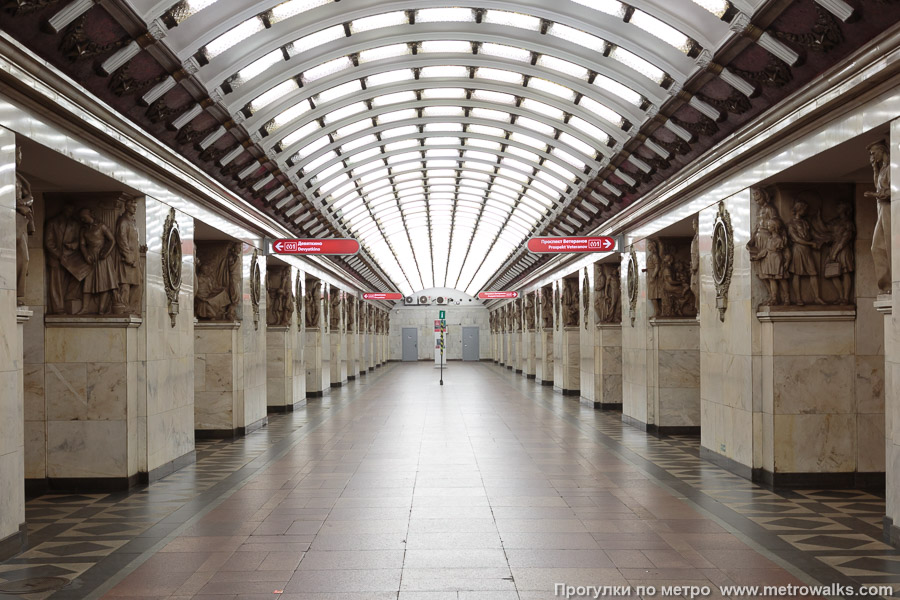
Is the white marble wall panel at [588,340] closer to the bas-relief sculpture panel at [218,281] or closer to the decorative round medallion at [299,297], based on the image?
the decorative round medallion at [299,297]

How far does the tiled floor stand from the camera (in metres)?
5.67

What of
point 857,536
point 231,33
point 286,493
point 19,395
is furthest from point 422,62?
point 857,536

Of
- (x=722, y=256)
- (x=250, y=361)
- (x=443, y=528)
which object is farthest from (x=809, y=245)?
(x=250, y=361)

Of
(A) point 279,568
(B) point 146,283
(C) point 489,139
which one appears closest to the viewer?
(A) point 279,568

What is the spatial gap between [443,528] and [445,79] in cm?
812

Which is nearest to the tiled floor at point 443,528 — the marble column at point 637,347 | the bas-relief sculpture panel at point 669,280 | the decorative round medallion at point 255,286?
the marble column at point 637,347

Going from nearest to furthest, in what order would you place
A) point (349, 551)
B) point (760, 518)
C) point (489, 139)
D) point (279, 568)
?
point (279, 568)
point (349, 551)
point (760, 518)
point (489, 139)

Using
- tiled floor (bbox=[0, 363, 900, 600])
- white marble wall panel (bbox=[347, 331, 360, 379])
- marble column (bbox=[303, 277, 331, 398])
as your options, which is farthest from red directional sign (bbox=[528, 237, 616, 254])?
white marble wall panel (bbox=[347, 331, 360, 379])

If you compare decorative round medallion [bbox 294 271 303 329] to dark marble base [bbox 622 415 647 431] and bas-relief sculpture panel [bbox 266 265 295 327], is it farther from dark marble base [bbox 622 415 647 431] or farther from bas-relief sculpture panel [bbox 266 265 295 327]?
dark marble base [bbox 622 415 647 431]

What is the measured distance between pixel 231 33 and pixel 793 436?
322 inches

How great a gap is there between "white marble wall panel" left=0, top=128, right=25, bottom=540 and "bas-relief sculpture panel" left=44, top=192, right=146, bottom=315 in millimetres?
2692

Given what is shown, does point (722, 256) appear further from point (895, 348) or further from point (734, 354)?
point (895, 348)

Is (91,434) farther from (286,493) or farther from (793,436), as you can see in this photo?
(793,436)

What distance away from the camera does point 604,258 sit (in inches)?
693
